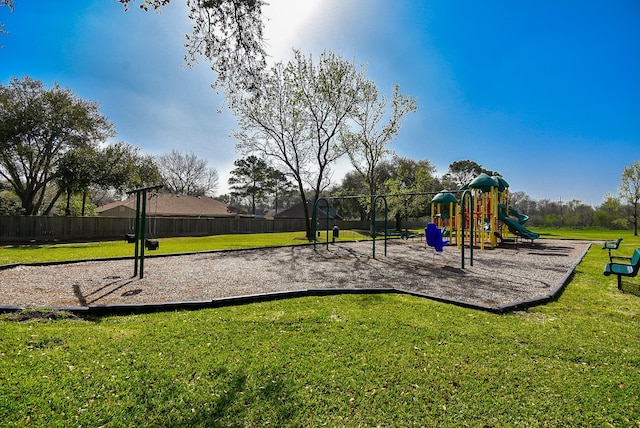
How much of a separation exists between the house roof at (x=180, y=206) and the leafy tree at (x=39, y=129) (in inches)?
360

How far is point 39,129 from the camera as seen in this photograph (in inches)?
816

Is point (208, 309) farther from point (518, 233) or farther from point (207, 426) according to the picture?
point (518, 233)

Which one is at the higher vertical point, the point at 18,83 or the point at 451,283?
the point at 18,83

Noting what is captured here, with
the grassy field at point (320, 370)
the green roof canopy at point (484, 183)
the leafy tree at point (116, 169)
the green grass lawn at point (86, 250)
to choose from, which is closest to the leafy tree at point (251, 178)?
the leafy tree at point (116, 169)

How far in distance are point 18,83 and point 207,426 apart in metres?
27.8

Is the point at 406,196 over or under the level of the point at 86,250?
over

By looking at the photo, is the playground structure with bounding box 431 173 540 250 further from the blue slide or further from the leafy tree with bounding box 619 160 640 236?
the leafy tree with bounding box 619 160 640 236

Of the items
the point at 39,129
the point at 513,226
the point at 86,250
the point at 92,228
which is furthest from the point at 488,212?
the point at 39,129

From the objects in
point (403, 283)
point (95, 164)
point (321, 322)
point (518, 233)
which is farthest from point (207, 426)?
point (95, 164)

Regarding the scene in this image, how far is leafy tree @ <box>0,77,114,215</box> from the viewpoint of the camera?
19828 mm

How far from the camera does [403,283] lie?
7344 millimetres

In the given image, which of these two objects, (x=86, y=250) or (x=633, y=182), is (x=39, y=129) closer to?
(x=86, y=250)

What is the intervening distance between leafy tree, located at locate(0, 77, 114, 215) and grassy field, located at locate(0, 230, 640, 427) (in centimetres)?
2262

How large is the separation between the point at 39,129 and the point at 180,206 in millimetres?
14766
